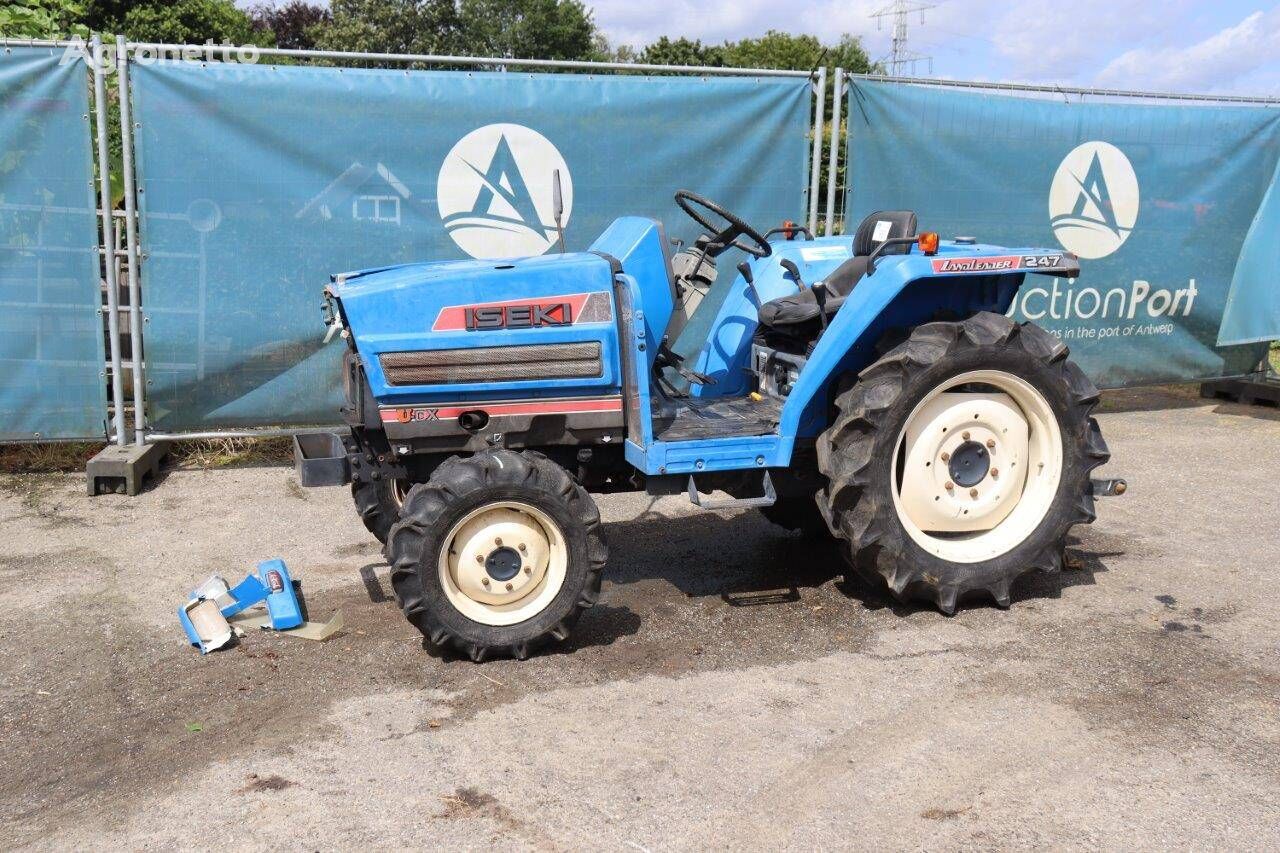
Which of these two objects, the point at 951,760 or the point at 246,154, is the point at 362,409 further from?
the point at 246,154

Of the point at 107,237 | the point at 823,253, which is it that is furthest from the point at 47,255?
the point at 823,253

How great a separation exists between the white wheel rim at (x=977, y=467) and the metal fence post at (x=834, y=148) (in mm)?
2837

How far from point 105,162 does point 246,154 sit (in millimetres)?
748

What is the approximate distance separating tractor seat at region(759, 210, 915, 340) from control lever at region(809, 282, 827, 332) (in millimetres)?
16

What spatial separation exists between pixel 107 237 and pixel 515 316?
352cm

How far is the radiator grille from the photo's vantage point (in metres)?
4.10

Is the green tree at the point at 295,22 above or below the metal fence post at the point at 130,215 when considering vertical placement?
above

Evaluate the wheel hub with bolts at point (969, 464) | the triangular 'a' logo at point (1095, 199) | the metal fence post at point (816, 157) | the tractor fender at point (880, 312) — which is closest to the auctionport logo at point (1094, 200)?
the triangular 'a' logo at point (1095, 199)

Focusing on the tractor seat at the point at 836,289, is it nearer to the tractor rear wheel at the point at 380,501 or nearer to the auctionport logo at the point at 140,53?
the tractor rear wheel at the point at 380,501

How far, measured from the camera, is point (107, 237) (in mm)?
6438

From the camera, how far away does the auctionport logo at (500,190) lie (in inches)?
267

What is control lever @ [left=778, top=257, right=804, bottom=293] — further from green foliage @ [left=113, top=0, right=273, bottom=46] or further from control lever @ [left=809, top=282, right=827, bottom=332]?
green foliage @ [left=113, top=0, right=273, bottom=46]

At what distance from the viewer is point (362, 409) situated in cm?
423

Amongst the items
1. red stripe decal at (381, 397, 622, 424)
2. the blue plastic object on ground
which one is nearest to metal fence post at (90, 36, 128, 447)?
the blue plastic object on ground
